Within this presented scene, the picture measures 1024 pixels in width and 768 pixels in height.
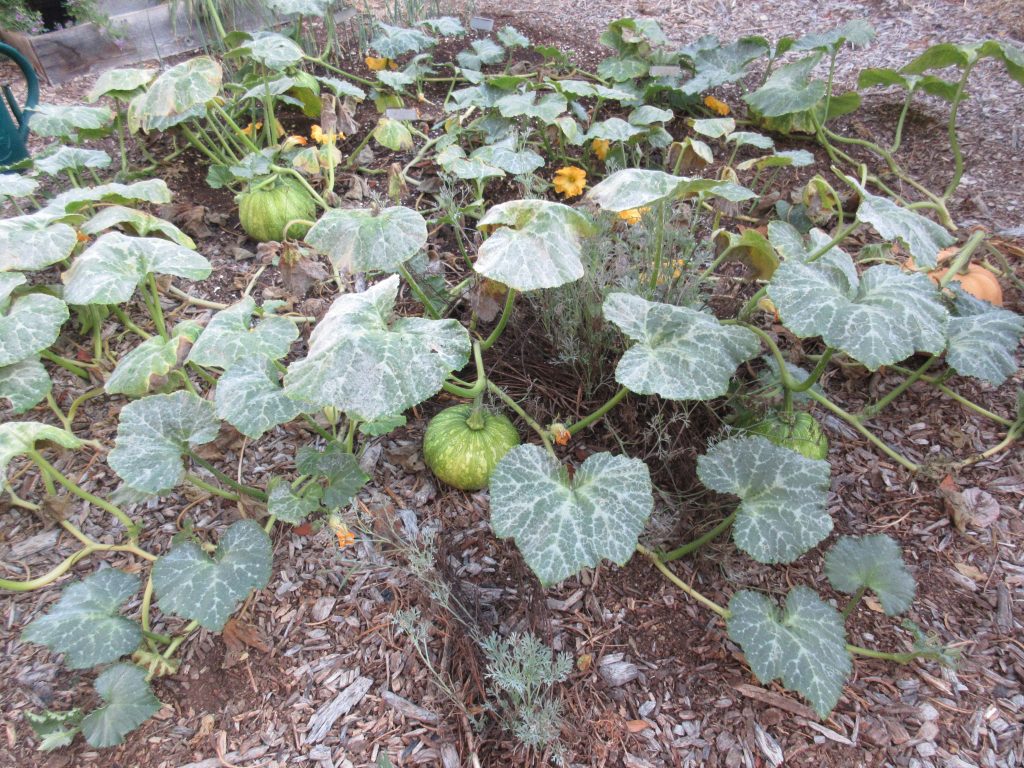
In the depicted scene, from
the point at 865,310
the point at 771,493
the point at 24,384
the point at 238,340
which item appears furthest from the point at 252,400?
the point at 865,310

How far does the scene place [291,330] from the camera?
1.92 metres

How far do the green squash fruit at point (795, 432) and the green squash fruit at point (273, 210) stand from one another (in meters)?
1.95

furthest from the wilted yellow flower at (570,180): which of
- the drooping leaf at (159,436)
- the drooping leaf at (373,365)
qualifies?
the drooping leaf at (159,436)

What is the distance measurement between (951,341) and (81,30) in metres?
5.23

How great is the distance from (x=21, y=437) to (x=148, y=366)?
1.17ft

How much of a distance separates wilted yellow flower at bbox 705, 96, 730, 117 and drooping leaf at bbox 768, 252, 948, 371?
1.93 metres

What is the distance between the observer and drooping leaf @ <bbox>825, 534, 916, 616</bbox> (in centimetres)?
156

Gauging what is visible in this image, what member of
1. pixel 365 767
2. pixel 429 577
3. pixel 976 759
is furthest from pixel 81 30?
pixel 976 759

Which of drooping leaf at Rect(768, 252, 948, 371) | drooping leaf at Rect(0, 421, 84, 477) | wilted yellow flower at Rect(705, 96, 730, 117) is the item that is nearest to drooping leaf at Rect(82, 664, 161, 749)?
drooping leaf at Rect(0, 421, 84, 477)

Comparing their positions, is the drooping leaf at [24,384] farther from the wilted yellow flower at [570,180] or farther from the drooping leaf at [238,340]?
the wilted yellow flower at [570,180]

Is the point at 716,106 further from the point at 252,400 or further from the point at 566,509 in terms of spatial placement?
the point at 252,400

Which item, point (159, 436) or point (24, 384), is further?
point (24, 384)

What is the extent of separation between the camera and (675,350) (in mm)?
1666

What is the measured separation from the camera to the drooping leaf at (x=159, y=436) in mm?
1685
